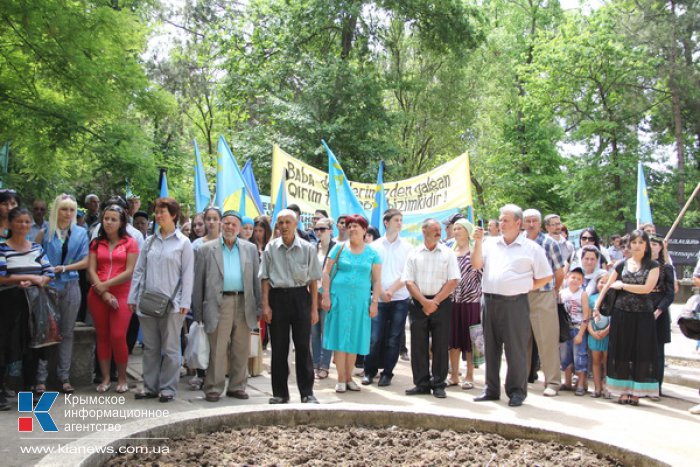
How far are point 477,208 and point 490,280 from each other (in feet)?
100

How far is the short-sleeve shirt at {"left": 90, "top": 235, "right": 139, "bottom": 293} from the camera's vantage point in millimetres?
6805

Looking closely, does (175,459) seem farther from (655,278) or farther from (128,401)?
(655,278)

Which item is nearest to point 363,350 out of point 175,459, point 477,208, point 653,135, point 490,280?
point 490,280

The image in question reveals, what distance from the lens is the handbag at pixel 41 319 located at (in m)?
6.25

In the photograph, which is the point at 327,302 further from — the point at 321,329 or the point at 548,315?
the point at 548,315

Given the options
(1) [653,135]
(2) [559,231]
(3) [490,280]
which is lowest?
(3) [490,280]

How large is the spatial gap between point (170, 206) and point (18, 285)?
1.57m

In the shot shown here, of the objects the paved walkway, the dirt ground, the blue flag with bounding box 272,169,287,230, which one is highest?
the blue flag with bounding box 272,169,287,230

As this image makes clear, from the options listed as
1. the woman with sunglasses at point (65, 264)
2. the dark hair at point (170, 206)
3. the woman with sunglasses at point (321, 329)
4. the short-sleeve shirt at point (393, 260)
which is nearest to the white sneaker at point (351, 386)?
the woman with sunglasses at point (321, 329)

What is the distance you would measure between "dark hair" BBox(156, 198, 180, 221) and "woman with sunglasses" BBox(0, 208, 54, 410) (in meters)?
1.22

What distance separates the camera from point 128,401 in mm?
6344

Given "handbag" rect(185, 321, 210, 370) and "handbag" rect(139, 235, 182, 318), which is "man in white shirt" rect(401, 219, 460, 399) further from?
"handbag" rect(139, 235, 182, 318)

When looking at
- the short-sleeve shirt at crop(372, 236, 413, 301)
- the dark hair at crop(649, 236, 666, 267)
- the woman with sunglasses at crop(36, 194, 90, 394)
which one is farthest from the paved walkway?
the dark hair at crop(649, 236, 666, 267)

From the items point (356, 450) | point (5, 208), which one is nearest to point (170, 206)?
point (5, 208)
